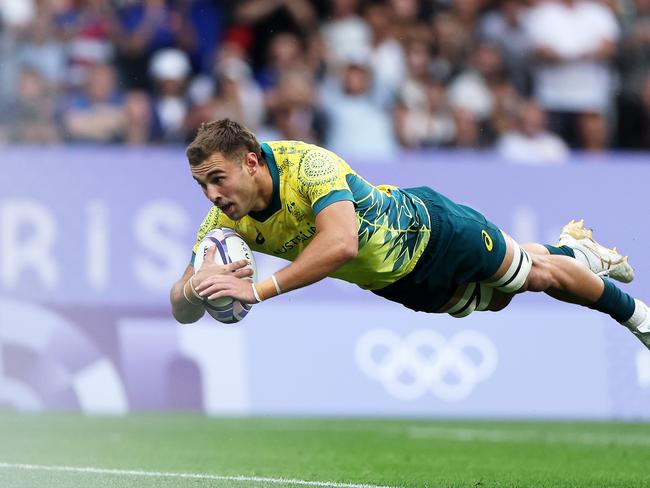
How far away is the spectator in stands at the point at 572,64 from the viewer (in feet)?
53.7

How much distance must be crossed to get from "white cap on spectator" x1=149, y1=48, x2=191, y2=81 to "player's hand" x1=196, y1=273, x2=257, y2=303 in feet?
27.7

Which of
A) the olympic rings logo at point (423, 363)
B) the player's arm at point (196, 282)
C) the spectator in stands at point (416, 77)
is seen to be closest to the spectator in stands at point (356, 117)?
the spectator in stands at point (416, 77)

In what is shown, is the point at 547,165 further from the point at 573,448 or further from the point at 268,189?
the point at 268,189

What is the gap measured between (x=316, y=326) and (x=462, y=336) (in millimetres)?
1579

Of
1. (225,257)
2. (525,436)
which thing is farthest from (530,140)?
(225,257)

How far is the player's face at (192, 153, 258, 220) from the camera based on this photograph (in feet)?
24.4

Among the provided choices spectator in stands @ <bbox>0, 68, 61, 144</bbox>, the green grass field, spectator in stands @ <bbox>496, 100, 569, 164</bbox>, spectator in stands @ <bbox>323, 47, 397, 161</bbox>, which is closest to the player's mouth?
the green grass field

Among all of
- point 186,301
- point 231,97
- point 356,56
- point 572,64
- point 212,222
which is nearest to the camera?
point 186,301

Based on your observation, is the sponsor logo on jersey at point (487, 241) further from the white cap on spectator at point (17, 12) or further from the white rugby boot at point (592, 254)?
the white cap on spectator at point (17, 12)

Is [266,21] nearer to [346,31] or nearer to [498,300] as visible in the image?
[346,31]

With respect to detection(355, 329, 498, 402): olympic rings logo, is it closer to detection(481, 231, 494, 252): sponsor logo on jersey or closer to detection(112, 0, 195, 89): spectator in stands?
detection(112, 0, 195, 89): spectator in stands

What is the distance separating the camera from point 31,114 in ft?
48.1

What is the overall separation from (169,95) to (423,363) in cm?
458

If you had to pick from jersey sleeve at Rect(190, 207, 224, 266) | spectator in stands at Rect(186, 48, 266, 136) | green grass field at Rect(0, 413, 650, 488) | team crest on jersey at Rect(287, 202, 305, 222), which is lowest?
green grass field at Rect(0, 413, 650, 488)
